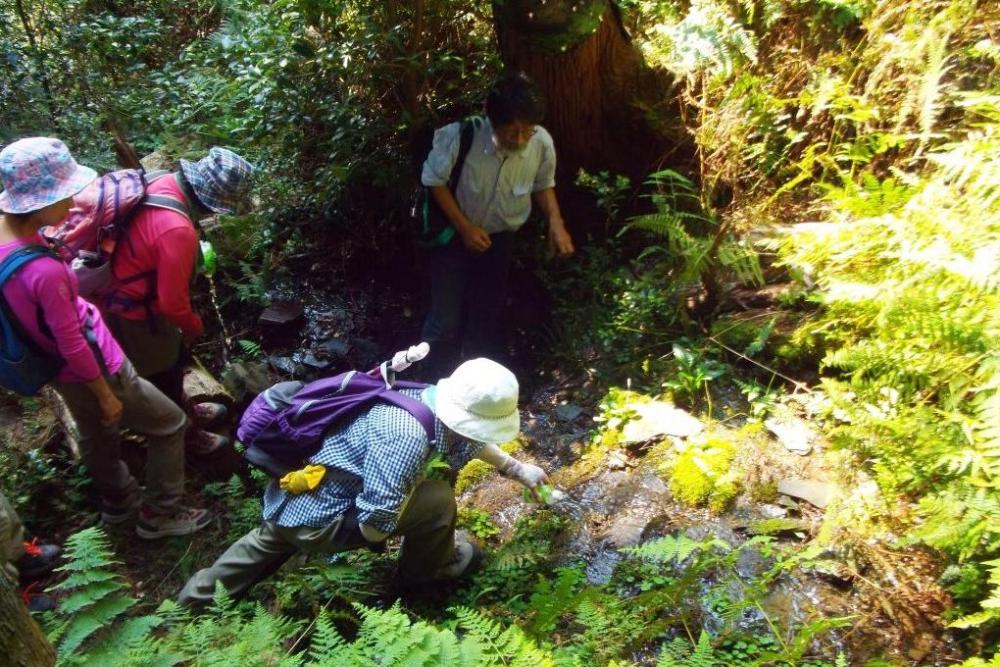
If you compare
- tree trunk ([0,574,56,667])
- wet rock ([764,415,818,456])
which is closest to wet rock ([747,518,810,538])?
wet rock ([764,415,818,456])

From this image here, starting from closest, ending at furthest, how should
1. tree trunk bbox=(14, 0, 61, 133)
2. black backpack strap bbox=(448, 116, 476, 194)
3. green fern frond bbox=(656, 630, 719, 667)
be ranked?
1. green fern frond bbox=(656, 630, 719, 667)
2. black backpack strap bbox=(448, 116, 476, 194)
3. tree trunk bbox=(14, 0, 61, 133)

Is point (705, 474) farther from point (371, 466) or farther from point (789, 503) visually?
point (371, 466)

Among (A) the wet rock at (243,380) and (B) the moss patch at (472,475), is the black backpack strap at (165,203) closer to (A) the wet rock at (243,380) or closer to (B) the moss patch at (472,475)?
(A) the wet rock at (243,380)

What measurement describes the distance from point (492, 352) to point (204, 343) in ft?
8.64

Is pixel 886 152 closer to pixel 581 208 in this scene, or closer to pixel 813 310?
pixel 813 310

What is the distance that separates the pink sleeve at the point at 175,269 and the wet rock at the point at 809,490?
3.62m

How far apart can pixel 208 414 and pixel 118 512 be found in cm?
101

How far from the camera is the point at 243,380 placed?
557 centimetres

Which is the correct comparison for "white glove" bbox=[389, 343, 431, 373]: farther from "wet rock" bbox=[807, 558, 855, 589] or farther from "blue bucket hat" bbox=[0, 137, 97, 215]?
"wet rock" bbox=[807, 558, 855, 589]

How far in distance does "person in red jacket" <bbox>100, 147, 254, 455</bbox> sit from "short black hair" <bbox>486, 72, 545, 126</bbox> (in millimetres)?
1608

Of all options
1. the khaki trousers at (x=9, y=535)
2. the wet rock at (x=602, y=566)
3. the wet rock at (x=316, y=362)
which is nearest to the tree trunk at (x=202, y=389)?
the wet rock at (x=316, y=362)

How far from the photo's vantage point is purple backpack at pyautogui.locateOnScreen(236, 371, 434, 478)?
10.4ft

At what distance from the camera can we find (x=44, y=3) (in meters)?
7.35

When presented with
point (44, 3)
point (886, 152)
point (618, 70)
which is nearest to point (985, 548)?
point (886, 152)
